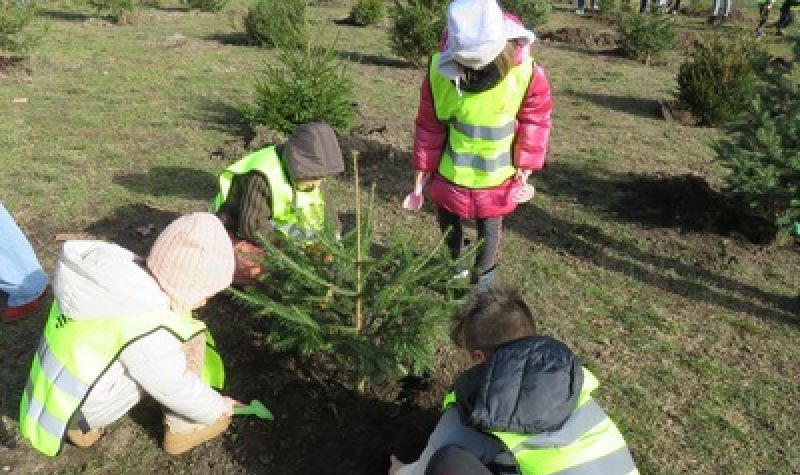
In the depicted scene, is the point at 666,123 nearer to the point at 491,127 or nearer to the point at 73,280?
the point at 491,127

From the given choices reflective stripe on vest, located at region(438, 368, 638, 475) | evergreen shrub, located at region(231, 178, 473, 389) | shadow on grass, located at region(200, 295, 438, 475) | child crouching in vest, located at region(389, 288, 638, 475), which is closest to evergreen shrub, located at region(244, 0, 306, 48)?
shadow on grass, located at region(200, 295, 438, 475)

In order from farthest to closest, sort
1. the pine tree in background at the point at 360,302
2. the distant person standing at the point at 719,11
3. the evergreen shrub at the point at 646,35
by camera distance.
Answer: the distant person standing at the point at 719,11 → the evergreen shrub at the point at 646,35 → the pine tree in background at the point at 360,302

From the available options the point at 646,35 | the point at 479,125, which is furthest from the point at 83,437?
the point at 646,35

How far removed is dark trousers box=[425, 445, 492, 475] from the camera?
1.95 m

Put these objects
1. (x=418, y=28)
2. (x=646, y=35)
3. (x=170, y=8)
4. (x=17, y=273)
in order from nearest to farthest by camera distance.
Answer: (x=17, y=273), (x=418, y=28), (x=646, y=35), (x=170, y=8)

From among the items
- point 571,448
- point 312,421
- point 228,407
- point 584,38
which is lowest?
point 312,421

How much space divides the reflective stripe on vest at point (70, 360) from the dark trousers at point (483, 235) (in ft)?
5.86

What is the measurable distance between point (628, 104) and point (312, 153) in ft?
22.4

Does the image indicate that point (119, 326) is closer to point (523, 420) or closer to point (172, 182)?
point (523, 420)

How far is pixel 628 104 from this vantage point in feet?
29.2

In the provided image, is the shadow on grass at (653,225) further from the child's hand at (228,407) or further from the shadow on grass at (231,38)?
the shadow on grass at (231,38)

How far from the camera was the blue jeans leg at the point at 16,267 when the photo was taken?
346 centimetres

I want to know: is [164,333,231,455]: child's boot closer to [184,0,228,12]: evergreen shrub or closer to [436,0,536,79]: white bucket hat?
[436,0,536,79]: white bucket hat

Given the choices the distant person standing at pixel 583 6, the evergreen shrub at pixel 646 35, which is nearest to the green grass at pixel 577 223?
the evergreen shrub at pixel 646 35
